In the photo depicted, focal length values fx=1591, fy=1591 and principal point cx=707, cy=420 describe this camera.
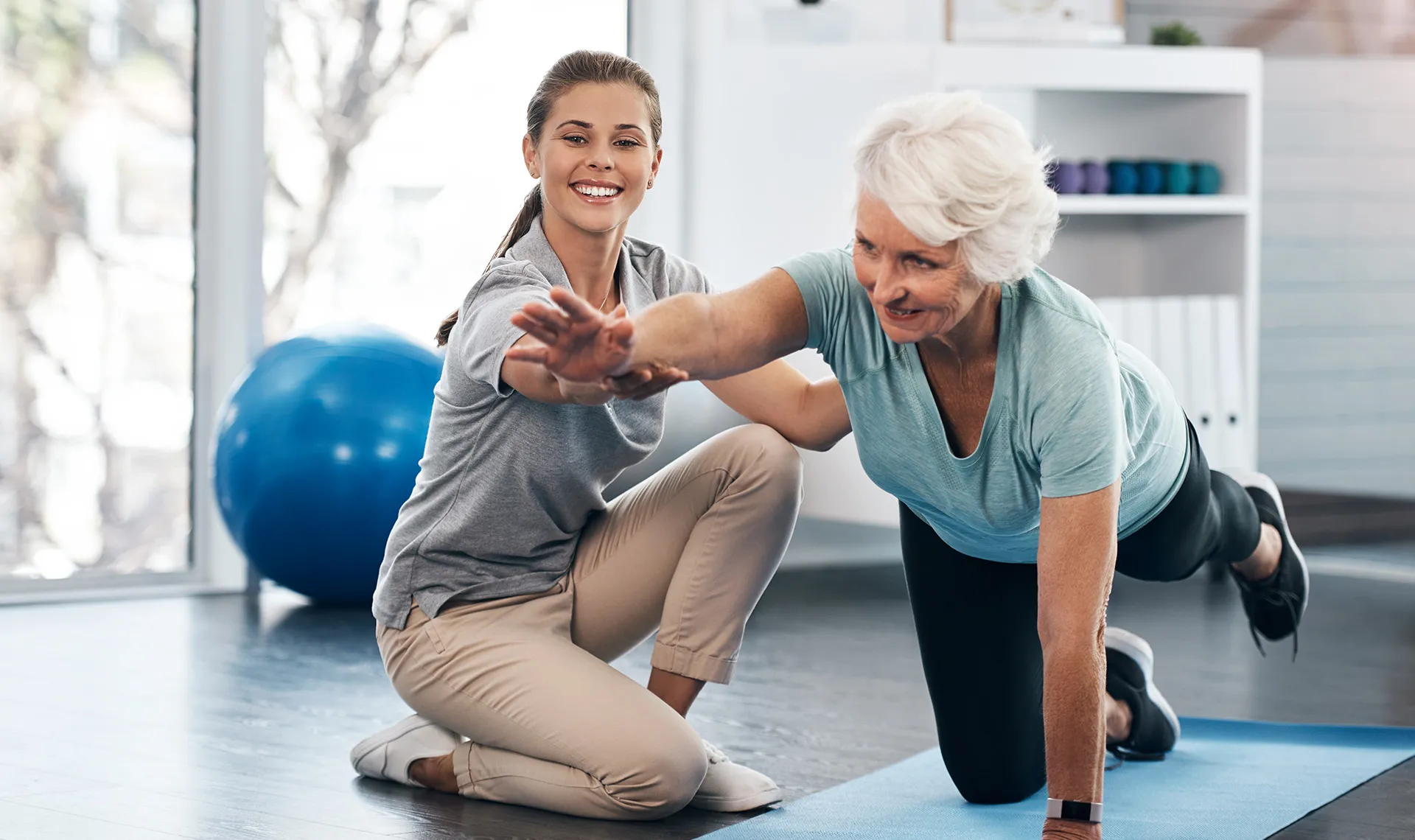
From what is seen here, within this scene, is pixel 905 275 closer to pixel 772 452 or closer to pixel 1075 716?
pixel 1075 716

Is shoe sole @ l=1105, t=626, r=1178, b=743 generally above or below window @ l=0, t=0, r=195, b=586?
below

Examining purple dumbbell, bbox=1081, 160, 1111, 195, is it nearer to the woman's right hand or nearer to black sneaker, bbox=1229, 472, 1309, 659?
black sneaker, bbox=1229, 472, 1309, 659

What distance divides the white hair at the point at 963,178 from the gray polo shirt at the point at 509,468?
0.53 m

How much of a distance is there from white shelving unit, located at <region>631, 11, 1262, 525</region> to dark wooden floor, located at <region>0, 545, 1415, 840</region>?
78 cm

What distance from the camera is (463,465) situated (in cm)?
210

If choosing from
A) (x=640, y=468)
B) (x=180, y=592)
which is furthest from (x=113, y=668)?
(x=640, y=468)

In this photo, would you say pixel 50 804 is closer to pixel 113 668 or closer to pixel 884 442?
pixel 113 668

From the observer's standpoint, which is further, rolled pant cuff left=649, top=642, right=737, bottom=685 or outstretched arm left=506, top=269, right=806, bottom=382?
rolled pant cuff left=649, top=642, right=737, bottom=685

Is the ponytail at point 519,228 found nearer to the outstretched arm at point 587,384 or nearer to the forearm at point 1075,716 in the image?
the outstretched arm at point 587,384

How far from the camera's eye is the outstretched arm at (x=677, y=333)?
5.20 ft

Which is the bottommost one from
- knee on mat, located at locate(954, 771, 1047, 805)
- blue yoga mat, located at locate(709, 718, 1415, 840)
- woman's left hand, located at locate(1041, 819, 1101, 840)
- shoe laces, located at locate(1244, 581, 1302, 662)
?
blue yoga mat, located at locate(709, 718, 1415, 840)

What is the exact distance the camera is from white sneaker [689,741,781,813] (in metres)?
2.16

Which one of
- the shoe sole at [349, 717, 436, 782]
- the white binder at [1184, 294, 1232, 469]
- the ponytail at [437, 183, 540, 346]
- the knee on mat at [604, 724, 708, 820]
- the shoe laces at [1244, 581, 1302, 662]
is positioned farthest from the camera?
the white binder at [1184, 294, 1232, 469]

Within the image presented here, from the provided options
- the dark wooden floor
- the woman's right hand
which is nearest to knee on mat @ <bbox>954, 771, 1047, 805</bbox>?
the dark wooden floor
